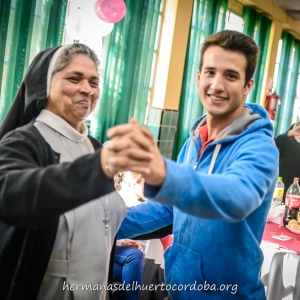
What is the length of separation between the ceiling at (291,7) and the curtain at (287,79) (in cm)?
43

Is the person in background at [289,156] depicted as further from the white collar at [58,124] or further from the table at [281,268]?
the white collar at [58,124]

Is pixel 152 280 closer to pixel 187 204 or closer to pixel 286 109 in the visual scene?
pixel 187 204

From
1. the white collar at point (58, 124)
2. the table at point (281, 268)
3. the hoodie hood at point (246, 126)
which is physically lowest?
the table at point (281, 268)

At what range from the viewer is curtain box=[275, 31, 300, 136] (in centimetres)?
858

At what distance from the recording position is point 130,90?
4.92 m

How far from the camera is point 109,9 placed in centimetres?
389

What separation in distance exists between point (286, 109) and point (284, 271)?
278 inches

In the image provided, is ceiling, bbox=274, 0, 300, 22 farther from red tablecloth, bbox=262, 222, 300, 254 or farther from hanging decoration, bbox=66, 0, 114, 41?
red tablecloth, bbox=262, 222, 300, 254

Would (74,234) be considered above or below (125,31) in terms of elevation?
below

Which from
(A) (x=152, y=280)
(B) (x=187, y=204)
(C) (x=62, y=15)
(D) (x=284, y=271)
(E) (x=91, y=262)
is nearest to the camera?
(B) (x=187, y=204)

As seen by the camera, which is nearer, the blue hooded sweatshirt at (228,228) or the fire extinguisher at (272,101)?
the blue hooded sweatshirt at (228,228)

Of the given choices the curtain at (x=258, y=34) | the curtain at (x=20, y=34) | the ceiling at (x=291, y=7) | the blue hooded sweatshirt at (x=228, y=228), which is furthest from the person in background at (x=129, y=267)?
the ceiling at (x=291, y=7)

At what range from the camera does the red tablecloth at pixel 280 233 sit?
→ 97.1 inches

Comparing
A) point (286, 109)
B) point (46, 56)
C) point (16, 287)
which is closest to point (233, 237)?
point (16, 287)
